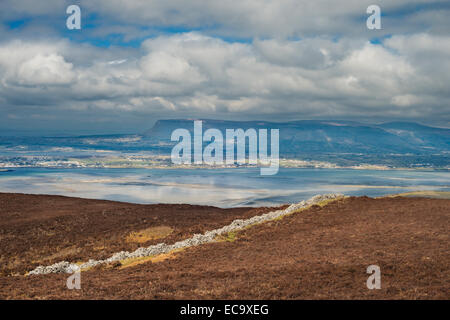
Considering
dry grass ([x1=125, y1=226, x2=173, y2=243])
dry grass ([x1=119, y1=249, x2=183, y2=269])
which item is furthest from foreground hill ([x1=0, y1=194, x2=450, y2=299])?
dry grass ([x1=125, y1=226, x2=173, y2=243])

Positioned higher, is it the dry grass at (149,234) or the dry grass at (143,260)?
the dry grass at (143,260)

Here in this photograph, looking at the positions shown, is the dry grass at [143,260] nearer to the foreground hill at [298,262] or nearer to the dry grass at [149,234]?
the foreground hill at [298,262]

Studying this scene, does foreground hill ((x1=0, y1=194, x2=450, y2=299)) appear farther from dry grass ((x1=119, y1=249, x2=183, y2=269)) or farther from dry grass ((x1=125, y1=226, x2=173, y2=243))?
dry grass ((x1=125, y1=226, x2=173, y2=243))

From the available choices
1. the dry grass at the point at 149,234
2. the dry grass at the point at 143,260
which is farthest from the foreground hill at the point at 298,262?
the dry grass at the point at 149,234

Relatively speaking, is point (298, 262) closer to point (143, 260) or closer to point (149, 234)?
point (143, 260)

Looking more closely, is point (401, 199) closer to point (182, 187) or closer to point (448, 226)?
point (448, 226)
